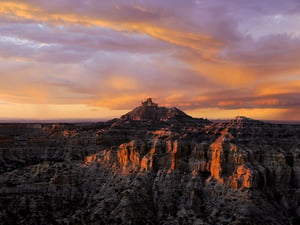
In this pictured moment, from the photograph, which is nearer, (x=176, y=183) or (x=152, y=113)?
(x=176, y=183)

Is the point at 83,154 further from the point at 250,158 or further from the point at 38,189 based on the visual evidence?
the point at 250,158

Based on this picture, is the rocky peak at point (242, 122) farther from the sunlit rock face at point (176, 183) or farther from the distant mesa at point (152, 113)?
the distant mesa at point (152, 113)

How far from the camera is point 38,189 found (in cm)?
9225

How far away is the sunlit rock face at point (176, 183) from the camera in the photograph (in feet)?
272

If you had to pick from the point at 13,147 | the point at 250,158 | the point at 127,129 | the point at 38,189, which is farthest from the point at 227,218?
the point at 13,147

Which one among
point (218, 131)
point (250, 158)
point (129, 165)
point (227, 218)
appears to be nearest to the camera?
point (227, 218)

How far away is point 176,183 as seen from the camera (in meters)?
91.6

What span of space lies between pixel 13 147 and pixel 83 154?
26.2 metres

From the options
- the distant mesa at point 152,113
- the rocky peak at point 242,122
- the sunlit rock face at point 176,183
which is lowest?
the sunlit rock face at point 176,183

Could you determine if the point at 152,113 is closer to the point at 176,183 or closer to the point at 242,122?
the point at 242,122

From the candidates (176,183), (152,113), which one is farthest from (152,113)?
(176,183)

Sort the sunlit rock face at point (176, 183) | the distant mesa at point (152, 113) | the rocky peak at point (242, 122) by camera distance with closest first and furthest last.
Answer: the sunlit rock face at point (176, 183) → the rocky peak at point (242, 122) → the distant mesa at point (152, 113)

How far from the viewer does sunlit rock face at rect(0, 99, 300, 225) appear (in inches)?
3265

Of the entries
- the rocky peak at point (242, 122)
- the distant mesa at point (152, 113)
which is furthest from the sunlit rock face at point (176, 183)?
the distant mesa at point (152, 113)
